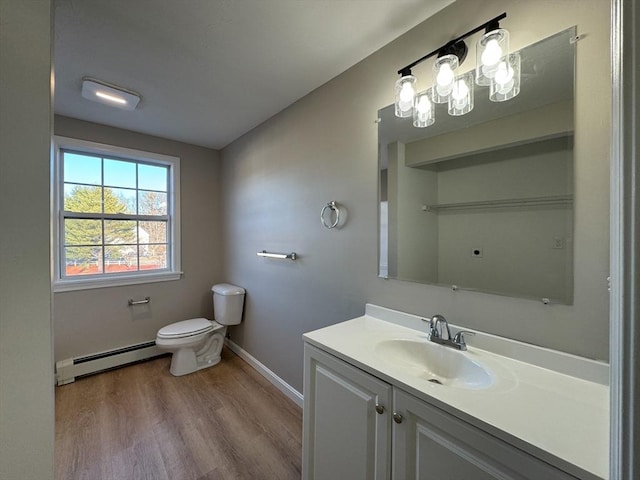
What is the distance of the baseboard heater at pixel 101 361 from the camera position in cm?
231

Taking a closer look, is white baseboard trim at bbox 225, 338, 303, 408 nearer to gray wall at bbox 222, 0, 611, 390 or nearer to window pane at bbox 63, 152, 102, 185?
gray wall at bbox 222, 0, 611, 390

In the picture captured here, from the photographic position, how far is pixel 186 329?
254 cm

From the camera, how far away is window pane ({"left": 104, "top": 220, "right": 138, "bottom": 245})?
8.71 feet

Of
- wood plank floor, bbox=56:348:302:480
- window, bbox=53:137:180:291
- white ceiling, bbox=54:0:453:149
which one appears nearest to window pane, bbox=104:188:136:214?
window, bbox=53:137:180:291

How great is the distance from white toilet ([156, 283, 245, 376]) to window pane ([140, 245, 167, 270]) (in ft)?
2.21

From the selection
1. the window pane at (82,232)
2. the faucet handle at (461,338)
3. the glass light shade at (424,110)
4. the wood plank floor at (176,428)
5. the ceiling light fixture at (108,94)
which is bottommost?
the wood plank floor at (176,428)

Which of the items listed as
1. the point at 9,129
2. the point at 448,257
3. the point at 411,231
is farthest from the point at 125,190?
the point at 448,257

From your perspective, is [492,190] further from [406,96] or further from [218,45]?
[218,45]

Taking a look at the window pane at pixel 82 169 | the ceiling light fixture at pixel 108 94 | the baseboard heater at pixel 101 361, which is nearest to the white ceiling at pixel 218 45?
the ceiling light fixture at pixel 108 94

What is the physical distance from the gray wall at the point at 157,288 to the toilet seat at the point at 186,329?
0.38 metres

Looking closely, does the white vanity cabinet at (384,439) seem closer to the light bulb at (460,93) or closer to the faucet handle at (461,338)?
the faucet handle at (461,338)

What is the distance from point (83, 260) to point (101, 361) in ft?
3.17

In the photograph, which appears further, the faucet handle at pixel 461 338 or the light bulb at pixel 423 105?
the light bulb at pixel 423 105

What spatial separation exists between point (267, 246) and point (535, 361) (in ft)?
6.40
